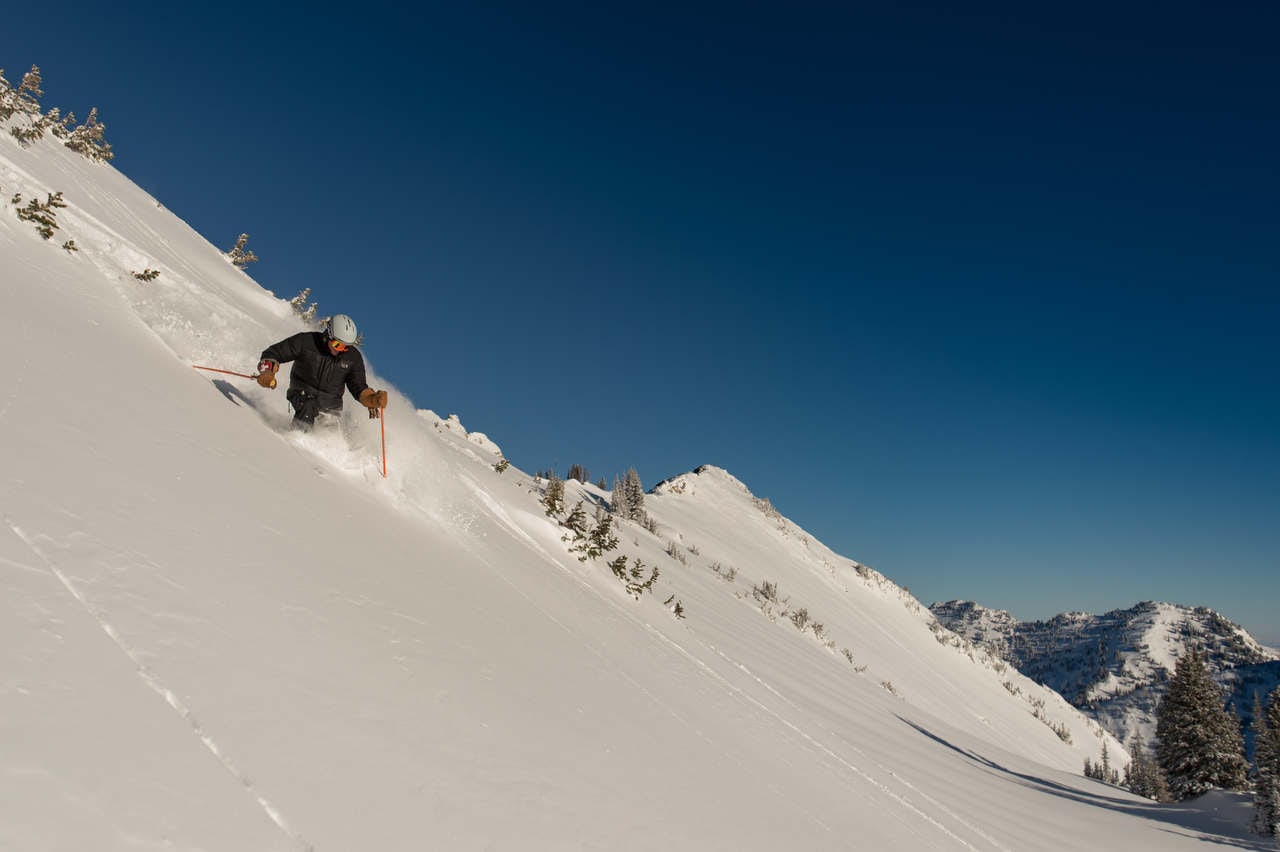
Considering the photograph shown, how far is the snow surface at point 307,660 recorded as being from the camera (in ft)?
5.66

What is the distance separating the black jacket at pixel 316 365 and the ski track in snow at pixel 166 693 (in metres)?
4.89

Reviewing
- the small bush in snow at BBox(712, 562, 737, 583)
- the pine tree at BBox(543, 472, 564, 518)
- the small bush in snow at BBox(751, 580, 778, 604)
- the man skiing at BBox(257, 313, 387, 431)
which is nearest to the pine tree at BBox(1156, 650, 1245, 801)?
the small bush in snow at BBox(751, 580, 778, 604)

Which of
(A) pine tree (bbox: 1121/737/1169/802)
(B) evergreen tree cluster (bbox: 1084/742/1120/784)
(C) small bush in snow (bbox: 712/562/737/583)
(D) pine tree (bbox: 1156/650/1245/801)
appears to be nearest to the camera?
(D) pine tree (bbox: 1156/650/1245/801)

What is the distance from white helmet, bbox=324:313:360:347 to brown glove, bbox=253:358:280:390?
2.29 feet

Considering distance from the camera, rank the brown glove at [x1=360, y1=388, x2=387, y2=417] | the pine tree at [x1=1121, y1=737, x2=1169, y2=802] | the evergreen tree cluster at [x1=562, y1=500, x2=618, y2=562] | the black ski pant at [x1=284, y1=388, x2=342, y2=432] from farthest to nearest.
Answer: the pine tree at [x1=1121, y1=737, x2=1169, y2=802] → the evergreen tree cluster at [x1=562, y1=500, x2=618, y2=562] → the brown glove at [x1=360, y1=388, x2=387, y2=417] → the black ski pant at [x1=284, y1=388, x2=342, y2=432]

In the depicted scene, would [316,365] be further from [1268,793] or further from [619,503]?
[619,503]

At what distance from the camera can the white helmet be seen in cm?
719

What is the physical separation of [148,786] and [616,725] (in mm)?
2844

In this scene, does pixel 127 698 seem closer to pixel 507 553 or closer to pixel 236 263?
pixel 507 553

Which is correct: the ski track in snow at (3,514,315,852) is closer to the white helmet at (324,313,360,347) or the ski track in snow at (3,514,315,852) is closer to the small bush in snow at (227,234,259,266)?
the white helmet at (324,313,360,347)

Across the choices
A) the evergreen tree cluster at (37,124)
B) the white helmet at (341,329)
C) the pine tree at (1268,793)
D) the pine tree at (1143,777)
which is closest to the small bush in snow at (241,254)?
the evergreen tree cluster at (37,124)

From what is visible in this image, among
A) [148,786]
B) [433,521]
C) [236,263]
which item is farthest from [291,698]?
[236,263]

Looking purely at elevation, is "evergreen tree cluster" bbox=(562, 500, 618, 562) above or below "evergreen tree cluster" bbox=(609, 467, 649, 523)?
below

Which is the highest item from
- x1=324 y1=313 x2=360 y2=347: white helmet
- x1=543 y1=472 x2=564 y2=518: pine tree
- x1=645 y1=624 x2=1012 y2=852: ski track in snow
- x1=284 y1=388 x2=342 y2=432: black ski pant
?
x1=324 y1=313 x2=360 y2=347: white helmet
